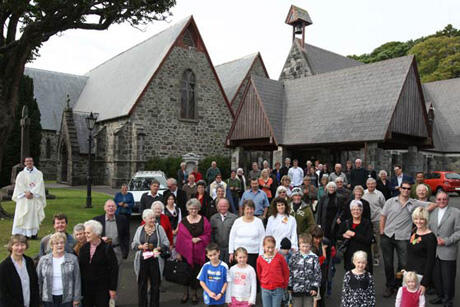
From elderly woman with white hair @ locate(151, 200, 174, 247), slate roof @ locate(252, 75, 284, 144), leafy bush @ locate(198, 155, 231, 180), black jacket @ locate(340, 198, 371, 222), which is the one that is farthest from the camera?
leafy bush @ locate(198, 155, 231, 180)

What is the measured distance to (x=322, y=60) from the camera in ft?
113

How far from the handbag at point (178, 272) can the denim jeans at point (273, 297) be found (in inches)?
56.2

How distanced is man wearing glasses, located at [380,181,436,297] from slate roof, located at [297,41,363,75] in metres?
27.3

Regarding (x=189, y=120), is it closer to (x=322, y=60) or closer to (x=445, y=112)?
(x=322, y=60)

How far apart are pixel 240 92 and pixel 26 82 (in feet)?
57.1

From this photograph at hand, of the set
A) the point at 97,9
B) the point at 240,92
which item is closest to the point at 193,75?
the point at 240,92

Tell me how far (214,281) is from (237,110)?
59.6 ft

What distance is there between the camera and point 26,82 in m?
24.4

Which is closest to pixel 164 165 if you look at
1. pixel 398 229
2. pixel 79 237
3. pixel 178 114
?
pixel 178 114

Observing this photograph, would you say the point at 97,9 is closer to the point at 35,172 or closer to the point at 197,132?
the point at 35,172

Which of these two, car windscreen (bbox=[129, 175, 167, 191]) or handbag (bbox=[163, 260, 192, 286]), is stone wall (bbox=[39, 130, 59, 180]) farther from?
handbag (bbox=[163, 260, 192, 286])

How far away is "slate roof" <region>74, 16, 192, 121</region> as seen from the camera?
84.5 feet

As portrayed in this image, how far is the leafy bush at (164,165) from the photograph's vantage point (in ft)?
79.1

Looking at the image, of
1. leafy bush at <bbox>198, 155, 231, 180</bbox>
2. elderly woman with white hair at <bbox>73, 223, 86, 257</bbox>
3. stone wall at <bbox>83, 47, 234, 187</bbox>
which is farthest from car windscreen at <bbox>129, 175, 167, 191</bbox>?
leafy bush at <bbox>198, 155, 231, 180</bbox>
